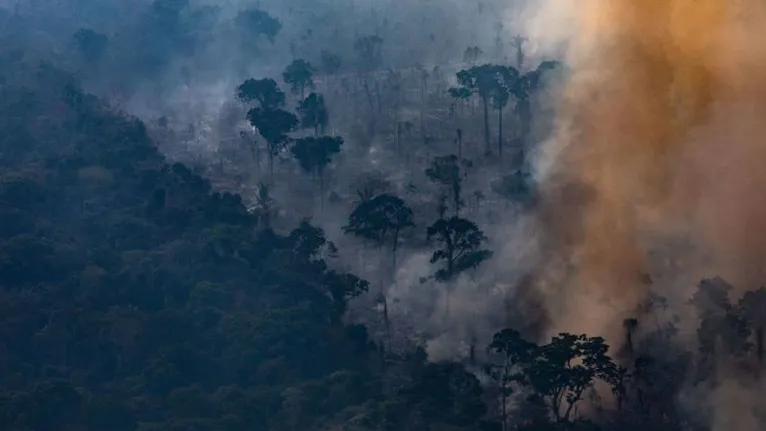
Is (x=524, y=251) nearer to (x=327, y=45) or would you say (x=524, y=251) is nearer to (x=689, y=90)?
(x=689, y=90)

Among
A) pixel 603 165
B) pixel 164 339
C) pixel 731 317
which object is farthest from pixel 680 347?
pixel 164 339

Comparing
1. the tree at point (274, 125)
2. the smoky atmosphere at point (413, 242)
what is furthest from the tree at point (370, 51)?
the tree at point (274, 125)

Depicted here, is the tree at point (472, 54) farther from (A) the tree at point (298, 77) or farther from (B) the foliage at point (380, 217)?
(B) the foliage at point (380, 217)

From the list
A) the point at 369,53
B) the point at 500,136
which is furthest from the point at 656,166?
the point at 369,53

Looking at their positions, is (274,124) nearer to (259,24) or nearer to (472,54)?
(472,54)

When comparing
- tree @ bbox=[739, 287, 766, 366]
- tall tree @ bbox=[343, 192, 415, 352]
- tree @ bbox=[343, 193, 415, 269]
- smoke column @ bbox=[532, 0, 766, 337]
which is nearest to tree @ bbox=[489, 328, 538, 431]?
smoke column @ bbox=[532, 0, 766, 337]
